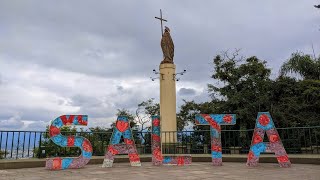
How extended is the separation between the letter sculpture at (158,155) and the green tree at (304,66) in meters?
14.1

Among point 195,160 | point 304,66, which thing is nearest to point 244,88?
point 304,66

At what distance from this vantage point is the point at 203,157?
40.7 ft

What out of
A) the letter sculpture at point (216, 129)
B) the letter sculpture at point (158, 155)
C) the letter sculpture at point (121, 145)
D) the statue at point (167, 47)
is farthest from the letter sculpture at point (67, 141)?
the statue at point (167, 47)

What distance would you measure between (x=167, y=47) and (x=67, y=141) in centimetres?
1134

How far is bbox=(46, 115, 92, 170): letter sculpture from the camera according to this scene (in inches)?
378

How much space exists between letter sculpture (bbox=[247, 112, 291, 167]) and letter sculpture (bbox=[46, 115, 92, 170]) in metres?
5.14

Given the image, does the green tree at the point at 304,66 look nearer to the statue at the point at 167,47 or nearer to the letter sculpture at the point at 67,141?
the statue at the point at 167,47

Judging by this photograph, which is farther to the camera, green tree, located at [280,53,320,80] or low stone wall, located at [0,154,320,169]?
green tree, located at [280,53,320,80]

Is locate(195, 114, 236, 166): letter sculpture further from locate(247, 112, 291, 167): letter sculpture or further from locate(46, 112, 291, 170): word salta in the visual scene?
locate(247, 112, 291, 167): letter sculpture

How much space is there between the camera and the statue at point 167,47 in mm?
19766

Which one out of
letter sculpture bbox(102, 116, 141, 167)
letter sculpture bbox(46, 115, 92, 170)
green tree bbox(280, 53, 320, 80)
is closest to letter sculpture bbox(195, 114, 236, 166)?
letter sculpture bbox(102, 116, 141, 167)

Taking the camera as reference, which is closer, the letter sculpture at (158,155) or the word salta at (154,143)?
the word salta at (154,143)

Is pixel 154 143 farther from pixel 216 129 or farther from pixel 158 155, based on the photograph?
pixel 216 129

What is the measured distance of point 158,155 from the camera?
10781 mm
